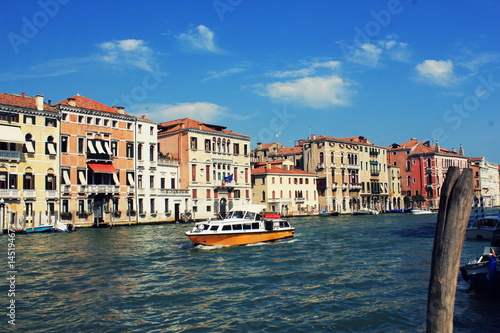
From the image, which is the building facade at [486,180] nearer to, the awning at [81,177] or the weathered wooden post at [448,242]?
the awning at [81,177]

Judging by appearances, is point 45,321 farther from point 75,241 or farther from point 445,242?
point 75,241

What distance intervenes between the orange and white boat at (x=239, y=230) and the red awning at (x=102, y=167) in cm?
1875

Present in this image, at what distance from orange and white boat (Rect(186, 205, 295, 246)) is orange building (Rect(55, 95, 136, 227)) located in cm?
1865

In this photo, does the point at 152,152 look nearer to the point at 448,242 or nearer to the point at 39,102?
the point at 39,102

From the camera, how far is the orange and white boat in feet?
70.4

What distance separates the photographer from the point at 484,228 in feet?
81.9

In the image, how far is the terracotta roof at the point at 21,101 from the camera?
34469mm

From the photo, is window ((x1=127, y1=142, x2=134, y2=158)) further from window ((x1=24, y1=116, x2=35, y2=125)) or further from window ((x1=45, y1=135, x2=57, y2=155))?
window ((x1=24, y1=116, x2=35, y2=125))

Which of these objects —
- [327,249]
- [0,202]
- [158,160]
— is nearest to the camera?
[327,249]

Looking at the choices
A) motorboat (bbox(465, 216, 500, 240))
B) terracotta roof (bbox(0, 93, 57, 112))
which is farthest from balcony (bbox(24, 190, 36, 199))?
motorboat (bbox(465, 216, 500, 240))

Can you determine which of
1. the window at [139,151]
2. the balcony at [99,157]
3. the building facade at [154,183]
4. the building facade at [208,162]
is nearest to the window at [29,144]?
the balcony at [99,157]

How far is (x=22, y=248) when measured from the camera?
22391 mm

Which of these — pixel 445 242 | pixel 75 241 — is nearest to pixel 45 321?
pixel 445 242

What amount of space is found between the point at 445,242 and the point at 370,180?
66854mm
